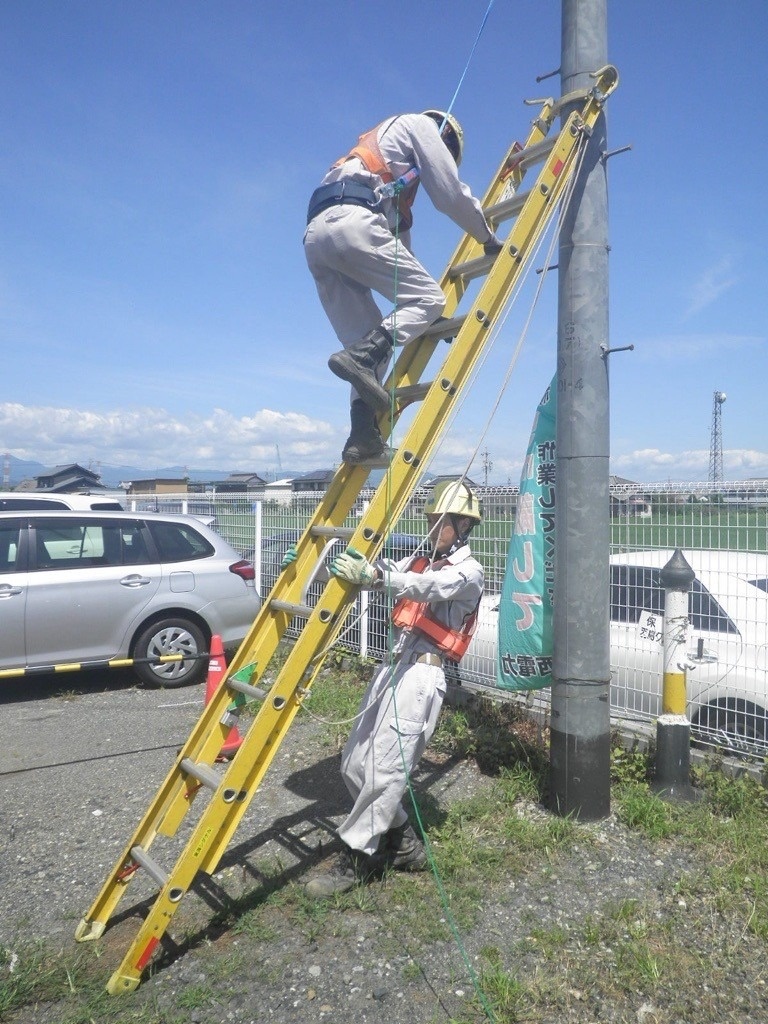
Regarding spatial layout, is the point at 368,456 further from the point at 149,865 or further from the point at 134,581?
the point at 134,581

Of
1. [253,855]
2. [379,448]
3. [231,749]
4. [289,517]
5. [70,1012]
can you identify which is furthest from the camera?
[289,517]

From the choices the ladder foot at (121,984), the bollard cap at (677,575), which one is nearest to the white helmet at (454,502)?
the bollard cap at (677,575)

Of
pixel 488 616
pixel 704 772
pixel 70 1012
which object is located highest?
pixel 488 616

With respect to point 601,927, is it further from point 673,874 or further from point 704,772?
point 704,772

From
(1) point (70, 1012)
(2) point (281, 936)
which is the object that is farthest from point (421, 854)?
(1) point (70, 1012)

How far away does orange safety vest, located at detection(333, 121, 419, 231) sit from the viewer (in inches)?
143

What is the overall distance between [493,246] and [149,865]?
324 centimetres

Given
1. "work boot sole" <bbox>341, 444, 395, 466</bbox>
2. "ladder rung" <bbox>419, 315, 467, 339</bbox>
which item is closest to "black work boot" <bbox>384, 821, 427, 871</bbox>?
"work boot sole" <bbox>341, 444, 395, 466</bbox>

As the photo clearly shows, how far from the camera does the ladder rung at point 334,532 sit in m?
3.62

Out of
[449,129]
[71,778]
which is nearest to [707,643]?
[449,129]

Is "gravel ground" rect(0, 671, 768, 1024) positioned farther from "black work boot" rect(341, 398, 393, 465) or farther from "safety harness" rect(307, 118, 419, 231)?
"safety harness" rect(307, 118, 419, 231)

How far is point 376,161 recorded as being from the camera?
3.63 meters

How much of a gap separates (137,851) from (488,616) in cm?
340

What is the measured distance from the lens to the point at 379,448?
370 cm
